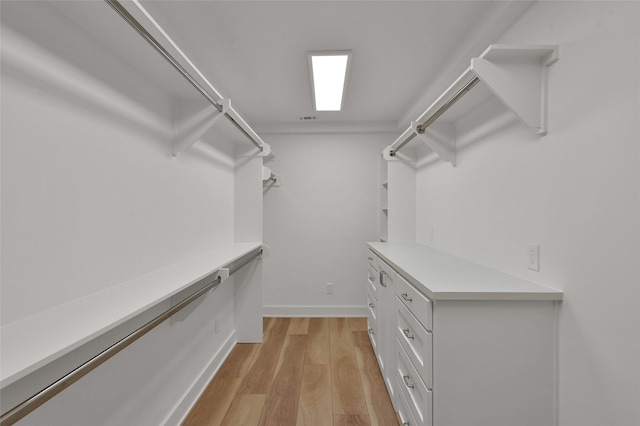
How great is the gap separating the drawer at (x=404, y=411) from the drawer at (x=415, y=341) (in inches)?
10.2

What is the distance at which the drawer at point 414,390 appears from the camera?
115cm

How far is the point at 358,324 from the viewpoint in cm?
321

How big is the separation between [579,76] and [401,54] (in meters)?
1.04

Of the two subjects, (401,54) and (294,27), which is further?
(401,54)

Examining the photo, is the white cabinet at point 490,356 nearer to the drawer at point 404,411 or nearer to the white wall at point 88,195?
the drawer at point 404,411

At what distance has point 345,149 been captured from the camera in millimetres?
3420

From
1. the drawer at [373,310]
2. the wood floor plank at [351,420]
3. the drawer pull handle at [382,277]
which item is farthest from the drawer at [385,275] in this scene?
the wood floor plank at [351,420]

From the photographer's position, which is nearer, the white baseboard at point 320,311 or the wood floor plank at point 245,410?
the wood floor plank at point 245,410

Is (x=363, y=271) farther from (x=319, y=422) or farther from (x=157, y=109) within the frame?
(x=157, y=109)

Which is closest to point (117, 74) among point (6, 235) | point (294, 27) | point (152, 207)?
point (152, 207)

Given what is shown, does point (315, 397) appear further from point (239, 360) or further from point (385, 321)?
point (239, 360)

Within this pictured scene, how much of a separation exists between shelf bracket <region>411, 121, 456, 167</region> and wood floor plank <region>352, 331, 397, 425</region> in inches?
65.1

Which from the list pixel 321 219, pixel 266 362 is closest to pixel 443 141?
pixel 321 219

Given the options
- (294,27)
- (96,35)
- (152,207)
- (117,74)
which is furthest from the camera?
(294,27)
